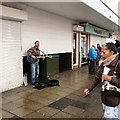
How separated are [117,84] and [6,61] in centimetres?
484

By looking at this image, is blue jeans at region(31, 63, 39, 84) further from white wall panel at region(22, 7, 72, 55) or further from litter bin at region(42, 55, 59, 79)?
litter bin at region(42, 55, 59, 79)

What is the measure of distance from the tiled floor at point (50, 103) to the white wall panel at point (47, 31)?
6.76 ft

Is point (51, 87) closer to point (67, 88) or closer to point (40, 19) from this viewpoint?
point (67, 88)

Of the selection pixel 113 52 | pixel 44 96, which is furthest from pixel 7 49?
pixel 113 52

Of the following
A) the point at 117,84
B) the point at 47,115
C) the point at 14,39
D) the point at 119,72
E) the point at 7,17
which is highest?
Result: the point at 7,17

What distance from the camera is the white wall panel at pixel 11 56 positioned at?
6441 mm

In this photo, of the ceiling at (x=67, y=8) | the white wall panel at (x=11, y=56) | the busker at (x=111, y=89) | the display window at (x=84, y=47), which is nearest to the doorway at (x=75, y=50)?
the display window at (x=84, y=47)

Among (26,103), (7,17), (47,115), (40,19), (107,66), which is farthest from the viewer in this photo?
(40,19)

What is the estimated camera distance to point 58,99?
5797 millimetres

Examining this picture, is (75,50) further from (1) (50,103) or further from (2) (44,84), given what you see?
(1) (50,103)

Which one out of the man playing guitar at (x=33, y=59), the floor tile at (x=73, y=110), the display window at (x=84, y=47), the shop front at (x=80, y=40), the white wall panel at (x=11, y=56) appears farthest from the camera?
the display window at (x=84, y=47)

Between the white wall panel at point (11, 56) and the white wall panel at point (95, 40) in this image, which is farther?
the white wall panel at point (95, 40)

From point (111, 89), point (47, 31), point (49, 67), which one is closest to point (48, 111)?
point (111, 89)

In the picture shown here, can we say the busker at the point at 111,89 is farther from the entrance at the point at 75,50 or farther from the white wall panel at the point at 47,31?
the entrance at the point at 75,50
